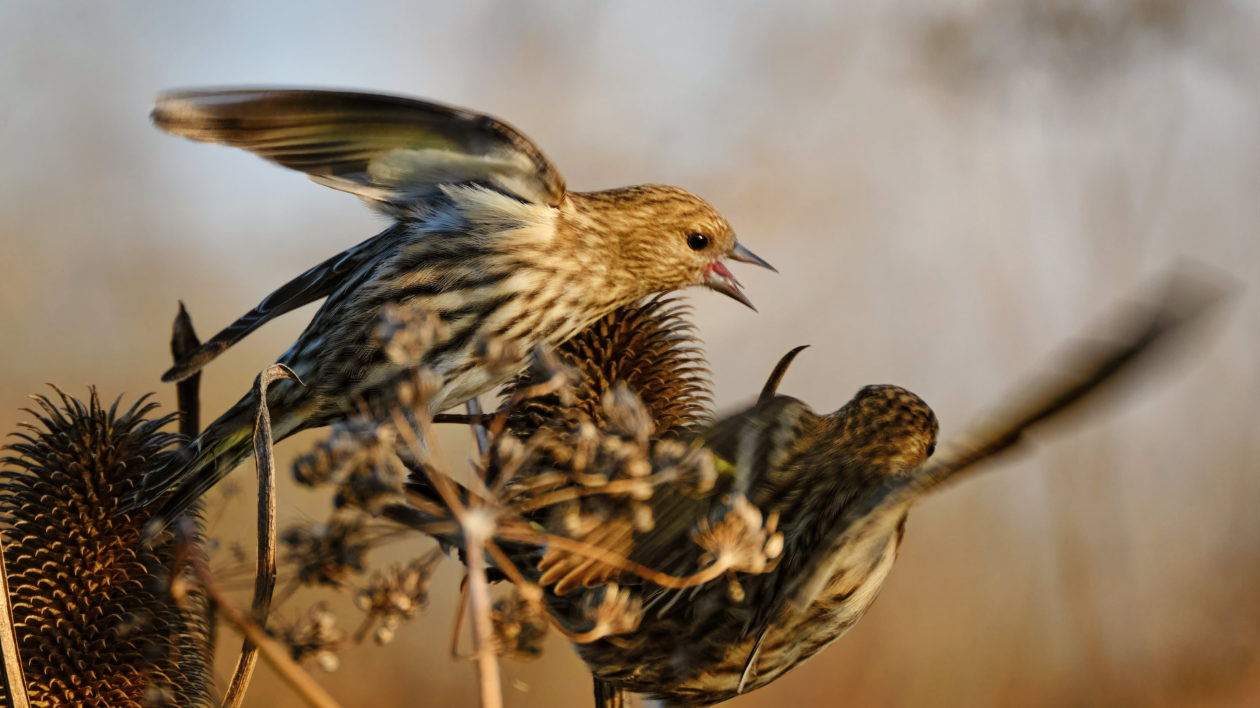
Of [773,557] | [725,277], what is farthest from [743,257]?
[773,557]

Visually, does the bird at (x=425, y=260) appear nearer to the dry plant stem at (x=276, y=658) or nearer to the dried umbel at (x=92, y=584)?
the dried umbel at (x=92, y=584)

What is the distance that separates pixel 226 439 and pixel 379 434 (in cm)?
104

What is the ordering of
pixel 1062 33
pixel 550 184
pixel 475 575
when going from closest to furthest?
pixel 475 575, pixel 550 184, pixel 1062 33

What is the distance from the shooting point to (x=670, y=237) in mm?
2434

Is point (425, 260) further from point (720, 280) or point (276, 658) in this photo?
point (276, 658)

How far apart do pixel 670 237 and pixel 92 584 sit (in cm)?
142

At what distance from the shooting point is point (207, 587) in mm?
780

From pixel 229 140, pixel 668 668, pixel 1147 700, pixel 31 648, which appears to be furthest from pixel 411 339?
pixel 1147 700

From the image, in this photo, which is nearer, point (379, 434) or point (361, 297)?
point (379, 434)

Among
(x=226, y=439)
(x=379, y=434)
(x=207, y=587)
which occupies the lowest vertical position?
(x=207, y=587)

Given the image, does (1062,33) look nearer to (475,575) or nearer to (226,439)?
(226,439)

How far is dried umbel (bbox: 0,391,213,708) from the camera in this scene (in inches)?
62.3

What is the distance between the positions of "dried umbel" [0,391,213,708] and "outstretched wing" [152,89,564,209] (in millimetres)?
502

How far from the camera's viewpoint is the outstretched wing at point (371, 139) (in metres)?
1.50
